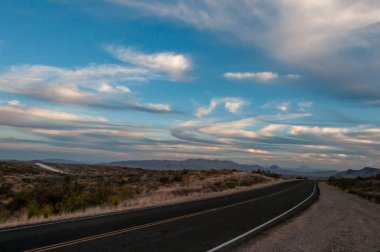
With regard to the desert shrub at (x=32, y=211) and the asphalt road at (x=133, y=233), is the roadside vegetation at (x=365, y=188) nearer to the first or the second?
the asphalt road at (x=133, y=233)

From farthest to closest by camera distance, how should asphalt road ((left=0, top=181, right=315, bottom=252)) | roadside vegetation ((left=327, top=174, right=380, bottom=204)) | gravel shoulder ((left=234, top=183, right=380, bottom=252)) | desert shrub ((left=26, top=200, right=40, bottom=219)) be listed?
roadside vegetation ((left=327, top=174, right=380, bottom=204)), desert shrub ((left=26, top=200, right=40, bottom=219)), gravel shoulder ((left=234, top=183, right=380, bottom=252)), asphalt road ((left=0, top=181, right=315, bottom=252))

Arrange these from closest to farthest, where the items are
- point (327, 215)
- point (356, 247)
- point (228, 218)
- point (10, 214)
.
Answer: point (356, 247) < point (228, 218) < point (10, 214) < point (327, 215)

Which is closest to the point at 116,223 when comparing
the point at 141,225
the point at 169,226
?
the point at 141,225

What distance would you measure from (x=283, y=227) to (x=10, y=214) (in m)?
12.3

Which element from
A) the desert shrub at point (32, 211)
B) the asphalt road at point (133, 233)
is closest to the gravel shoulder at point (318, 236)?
the asphalt road at point (133, 233)

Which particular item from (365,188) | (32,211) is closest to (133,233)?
(32,211)

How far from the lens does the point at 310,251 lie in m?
11.6

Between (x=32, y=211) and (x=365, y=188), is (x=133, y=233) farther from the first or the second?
(x=365, y=188)

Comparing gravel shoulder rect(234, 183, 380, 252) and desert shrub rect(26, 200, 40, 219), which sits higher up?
gravel shoulder rect(234, 183, 380, 252)

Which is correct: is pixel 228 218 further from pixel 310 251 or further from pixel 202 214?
pixel 310 251

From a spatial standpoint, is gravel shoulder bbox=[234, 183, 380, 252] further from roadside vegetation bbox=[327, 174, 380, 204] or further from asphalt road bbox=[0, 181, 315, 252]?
roadside vegetation bbox=[327, 174, 380, 204]

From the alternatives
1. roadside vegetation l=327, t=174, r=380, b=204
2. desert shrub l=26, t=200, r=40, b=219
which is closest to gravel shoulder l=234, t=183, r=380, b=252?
desert shrub l=26, t=200, r=40, b=219

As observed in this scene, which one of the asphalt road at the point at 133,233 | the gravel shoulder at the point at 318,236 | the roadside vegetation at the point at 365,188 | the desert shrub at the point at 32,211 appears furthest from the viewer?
the roadside vegetation at the point at 365,188

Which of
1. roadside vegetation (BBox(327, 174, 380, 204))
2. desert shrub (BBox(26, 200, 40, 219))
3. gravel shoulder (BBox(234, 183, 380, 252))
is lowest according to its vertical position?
desert shrub (BBox(26, 200, 40, 219))
